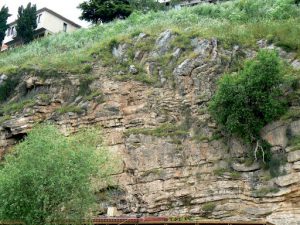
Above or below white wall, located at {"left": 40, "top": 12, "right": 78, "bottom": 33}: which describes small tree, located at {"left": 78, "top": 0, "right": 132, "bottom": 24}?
below

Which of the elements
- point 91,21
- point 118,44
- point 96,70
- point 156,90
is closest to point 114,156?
point 156,90

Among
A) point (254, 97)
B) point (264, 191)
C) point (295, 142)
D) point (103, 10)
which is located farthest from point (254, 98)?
point (103, 10)

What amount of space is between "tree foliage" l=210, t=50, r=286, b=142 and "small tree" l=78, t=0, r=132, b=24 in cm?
2516

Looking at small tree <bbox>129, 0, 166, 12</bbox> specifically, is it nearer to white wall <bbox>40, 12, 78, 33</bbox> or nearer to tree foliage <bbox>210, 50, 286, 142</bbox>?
white wall <bbox>40, 12, 78, 33</bbox>

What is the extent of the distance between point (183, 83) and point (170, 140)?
3.70 meters

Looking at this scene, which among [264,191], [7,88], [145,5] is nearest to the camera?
[264,191]

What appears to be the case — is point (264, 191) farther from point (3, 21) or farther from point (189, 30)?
point (3, 21)

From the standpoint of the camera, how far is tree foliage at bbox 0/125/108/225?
877 inches

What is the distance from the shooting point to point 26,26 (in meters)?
53.6

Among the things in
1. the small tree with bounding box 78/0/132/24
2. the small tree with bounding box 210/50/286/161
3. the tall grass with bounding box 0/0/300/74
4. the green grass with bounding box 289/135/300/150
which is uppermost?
the small tree with bounding box 78/0/132/24

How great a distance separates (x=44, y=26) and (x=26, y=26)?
509 centimetres

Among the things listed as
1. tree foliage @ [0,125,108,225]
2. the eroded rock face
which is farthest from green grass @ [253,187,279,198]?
tree foliage @ [0,125,108,225]

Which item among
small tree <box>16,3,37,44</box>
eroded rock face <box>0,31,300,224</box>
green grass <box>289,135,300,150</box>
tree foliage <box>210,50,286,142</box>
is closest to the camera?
green grass <box>289,135,300,150</box>

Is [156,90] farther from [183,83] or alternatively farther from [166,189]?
[166,189]
